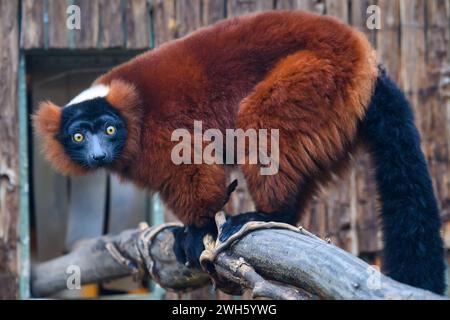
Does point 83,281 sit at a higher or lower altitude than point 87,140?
lower

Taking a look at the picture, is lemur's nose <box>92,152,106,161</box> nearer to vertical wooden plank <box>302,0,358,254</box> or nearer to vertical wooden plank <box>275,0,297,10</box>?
vertical wooden plank <box>302,0,358,254</box>

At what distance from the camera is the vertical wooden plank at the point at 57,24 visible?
6340mm

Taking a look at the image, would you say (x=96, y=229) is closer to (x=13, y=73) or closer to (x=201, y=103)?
(x=13, y=73)

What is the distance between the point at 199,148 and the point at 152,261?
108cm

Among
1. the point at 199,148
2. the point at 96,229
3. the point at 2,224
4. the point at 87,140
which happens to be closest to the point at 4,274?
the point at 2,224

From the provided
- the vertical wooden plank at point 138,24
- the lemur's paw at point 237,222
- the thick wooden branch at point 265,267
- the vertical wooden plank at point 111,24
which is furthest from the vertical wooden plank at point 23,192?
the lemur's paw at point 237,222

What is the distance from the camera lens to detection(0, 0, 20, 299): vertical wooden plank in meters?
6.26

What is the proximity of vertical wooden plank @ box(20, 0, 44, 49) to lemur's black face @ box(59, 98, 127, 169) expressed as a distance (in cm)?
163

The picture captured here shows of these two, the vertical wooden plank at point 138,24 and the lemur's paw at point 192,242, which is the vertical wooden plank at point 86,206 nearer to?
the vertical wooden plank at point 138,24

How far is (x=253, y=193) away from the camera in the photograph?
4.32 m

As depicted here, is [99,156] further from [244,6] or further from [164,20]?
[244,6]

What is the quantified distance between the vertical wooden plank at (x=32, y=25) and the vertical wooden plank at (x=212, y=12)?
1368mm

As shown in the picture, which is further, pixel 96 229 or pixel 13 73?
pixel 96 229

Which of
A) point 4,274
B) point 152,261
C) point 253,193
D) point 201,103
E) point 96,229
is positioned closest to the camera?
point 253,193
